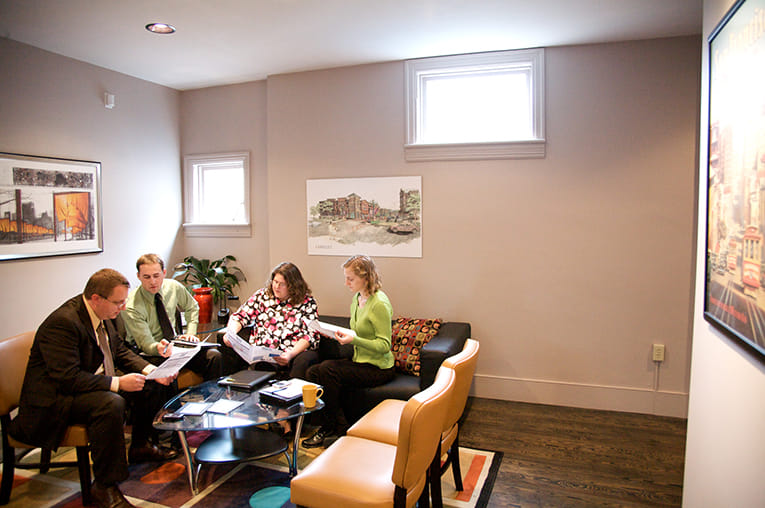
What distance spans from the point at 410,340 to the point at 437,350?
0.50m

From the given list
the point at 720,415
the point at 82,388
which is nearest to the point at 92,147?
the point at 82,388

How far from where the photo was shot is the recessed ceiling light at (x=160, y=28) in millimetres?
3387

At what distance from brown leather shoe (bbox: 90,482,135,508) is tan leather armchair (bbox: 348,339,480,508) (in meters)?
1.19

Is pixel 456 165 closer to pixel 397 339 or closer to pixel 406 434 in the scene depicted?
pixel 397 339

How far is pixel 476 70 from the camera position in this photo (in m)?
4.07

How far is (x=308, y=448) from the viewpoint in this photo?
321 cm

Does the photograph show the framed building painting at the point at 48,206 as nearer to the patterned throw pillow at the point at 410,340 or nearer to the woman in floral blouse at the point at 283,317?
the woman in floral blouse at the point at 283,317

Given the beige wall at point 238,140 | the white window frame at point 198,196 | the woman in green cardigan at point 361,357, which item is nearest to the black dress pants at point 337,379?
the woman in green cardigan at point 361,357

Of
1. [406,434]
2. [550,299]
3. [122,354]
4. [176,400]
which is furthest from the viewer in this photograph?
[550,299]

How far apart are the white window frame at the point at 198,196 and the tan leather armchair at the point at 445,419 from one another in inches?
115

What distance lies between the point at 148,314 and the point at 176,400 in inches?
30.5

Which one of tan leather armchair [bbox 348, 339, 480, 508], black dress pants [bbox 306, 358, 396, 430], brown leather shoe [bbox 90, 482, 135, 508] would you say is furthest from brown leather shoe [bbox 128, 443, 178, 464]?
tan leather armchair [bbox 348, 339, 480, 508]

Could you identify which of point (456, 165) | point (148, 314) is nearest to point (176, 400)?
point (148, 314)

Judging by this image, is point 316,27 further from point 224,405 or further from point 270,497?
point 270,497
